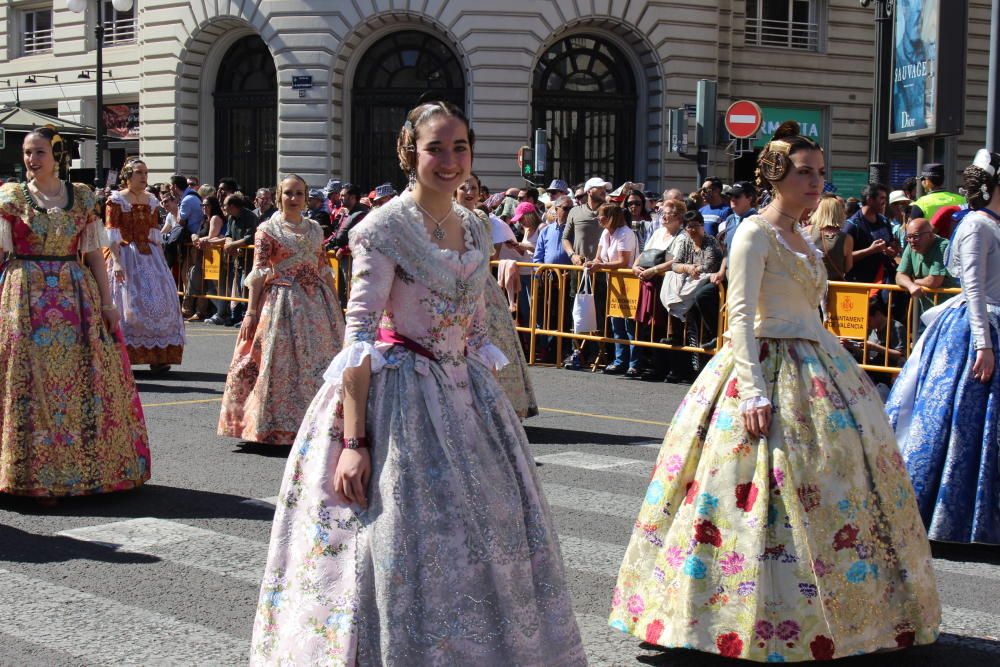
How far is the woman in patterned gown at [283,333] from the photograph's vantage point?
9023mm

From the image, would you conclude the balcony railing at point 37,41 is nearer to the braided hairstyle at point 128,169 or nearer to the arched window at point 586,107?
the arched window at point 586,107

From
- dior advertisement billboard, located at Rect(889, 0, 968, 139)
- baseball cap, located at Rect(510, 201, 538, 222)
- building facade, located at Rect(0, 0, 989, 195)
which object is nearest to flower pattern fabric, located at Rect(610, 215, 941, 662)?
dior advertisement billboard, located at Rect(889, 0, 968, 139)

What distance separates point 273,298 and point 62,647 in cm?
468

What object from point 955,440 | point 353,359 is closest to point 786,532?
point 353,359

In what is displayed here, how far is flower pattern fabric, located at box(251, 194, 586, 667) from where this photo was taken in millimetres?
3588

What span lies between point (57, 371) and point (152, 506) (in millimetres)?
864

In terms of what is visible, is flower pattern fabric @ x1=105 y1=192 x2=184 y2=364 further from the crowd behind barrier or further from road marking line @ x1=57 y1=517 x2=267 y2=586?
road marking line @ x1=57 y1=517 x2=267 y2=586

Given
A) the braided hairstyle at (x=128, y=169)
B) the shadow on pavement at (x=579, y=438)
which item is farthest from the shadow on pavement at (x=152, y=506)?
the braided hairstyle at (x=128, y=169)

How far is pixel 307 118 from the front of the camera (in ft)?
98.5

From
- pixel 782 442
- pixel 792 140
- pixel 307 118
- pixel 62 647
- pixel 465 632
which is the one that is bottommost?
pixel 62 647

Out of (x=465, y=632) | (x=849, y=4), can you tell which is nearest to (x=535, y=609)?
(x=465, y=632)

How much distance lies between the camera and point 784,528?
443 cm

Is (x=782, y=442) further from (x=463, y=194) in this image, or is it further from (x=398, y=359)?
(x=463, y=194)

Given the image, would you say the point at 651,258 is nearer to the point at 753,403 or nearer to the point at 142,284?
the point at 142,284
